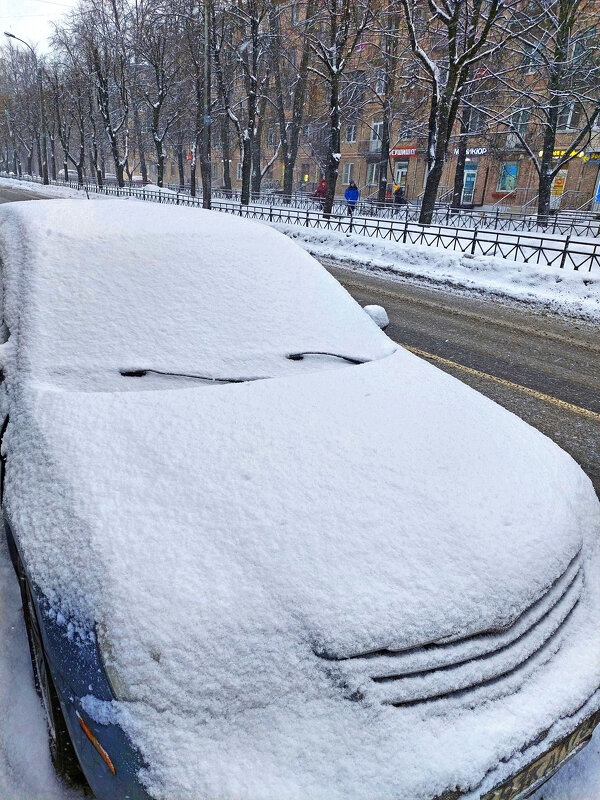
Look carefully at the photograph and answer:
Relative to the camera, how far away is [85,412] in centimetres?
204

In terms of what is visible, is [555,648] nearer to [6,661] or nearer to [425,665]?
[425,665]

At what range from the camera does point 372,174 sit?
1823 inches

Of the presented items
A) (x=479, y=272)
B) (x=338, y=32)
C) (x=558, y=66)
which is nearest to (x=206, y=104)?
(x=338, y=32)

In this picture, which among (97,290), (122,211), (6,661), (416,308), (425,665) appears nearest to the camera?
(425,665)

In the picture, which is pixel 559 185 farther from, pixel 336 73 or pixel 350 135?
pixel 350 135

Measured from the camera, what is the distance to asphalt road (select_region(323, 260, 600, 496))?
5.02 metres

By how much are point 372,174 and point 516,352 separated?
4320 cm

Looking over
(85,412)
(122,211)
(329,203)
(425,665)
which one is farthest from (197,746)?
(329,203)

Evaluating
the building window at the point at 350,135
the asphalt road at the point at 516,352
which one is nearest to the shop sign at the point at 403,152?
the building window at the point at 350,135

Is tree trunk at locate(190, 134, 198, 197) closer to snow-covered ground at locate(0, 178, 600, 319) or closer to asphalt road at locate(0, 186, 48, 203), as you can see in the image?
asphalt road at locate(0, 186, 48, 203)

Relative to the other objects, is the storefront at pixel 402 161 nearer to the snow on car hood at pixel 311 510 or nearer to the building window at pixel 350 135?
the building window at pixel 350 135

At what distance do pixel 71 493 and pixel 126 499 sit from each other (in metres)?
0.17

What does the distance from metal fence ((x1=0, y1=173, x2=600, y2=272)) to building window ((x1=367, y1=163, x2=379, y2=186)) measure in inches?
732

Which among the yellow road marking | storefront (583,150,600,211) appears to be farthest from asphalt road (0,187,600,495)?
storefront (583,150,600,211)
